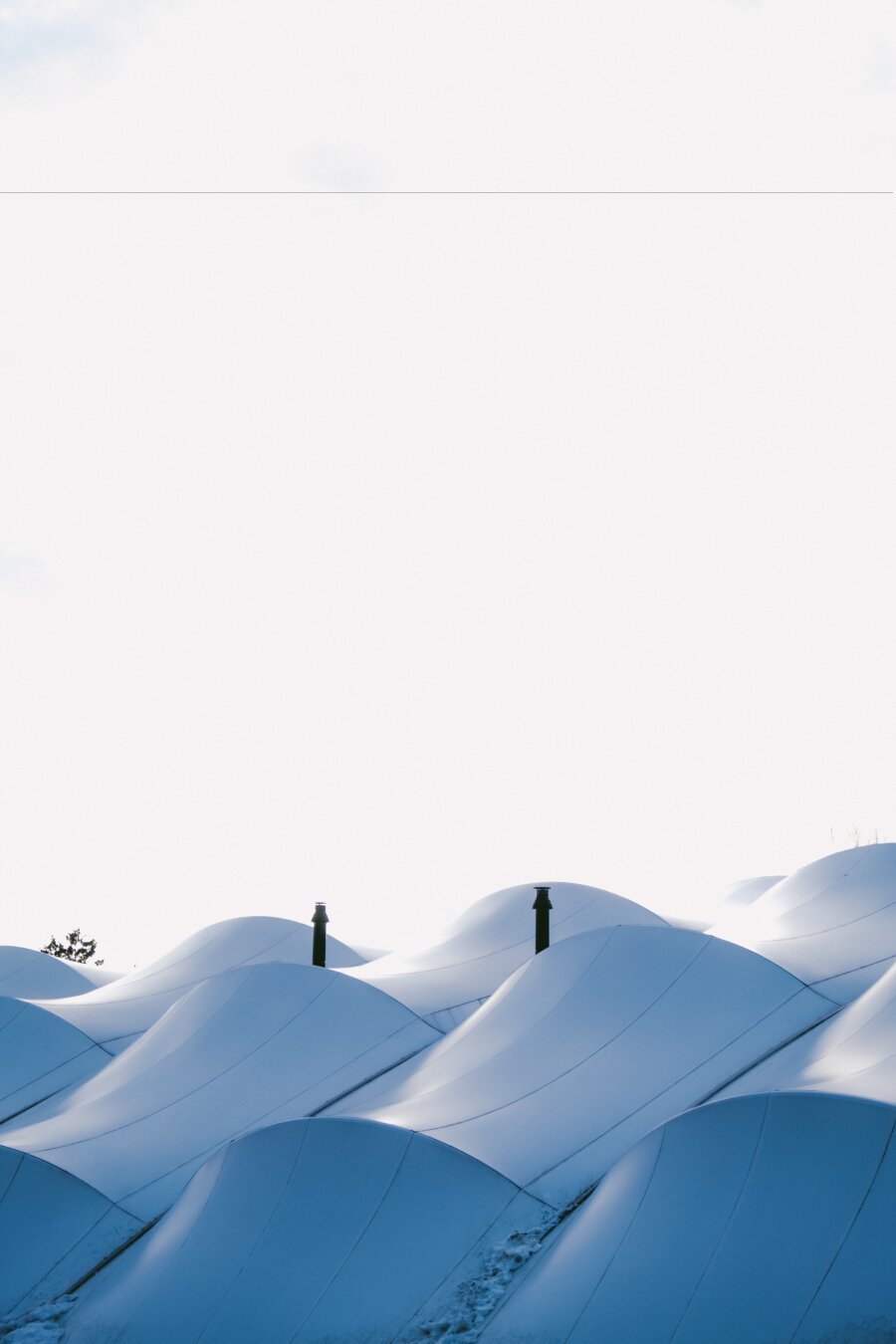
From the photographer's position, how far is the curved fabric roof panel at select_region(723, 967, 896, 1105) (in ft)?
34.9

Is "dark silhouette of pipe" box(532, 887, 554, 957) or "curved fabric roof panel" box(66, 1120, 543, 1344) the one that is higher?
"dark silhouette of pipe" box(532, 887, 554, 957)

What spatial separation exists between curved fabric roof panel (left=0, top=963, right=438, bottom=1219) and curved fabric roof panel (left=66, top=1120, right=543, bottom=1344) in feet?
6.20

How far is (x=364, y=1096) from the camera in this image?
611 inches

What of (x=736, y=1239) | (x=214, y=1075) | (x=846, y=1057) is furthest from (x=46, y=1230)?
(x=846, y=1057)

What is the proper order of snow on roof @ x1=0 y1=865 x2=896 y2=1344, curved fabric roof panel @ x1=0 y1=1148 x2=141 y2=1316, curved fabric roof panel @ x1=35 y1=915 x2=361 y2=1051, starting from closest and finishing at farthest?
snow on roof @ x1=0 y1=865 x2=896 y2=1344 → curved fabric roof panel @ x1=0 y1=1148 x2=141 y2=1316 → curved fabric roof panel @ x1=35 y1=915 x2=361 y2=1051

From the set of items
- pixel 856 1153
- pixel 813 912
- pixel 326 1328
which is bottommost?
pixel 326 1328

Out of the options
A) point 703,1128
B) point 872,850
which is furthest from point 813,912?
point 703,1128

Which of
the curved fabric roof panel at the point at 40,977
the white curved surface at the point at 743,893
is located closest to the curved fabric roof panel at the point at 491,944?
the white curved surface at the point at 743,893

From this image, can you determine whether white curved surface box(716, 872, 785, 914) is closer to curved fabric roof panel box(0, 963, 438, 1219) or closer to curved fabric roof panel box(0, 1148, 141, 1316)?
curved fabric roof panel box(0, 963, 438, 1219)

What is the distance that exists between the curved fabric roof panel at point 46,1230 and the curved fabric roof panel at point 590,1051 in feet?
9.12

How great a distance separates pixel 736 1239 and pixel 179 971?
1522 cm

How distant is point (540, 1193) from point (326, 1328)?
6.76 ft

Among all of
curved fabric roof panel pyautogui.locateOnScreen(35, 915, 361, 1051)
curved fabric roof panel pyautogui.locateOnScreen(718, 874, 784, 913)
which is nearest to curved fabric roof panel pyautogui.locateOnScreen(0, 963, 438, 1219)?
curved fabric roof panel pyautogui.locateOnScreen(35, 915, 361, 1051)

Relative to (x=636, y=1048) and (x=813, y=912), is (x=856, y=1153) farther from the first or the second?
(x=813, y=912)
